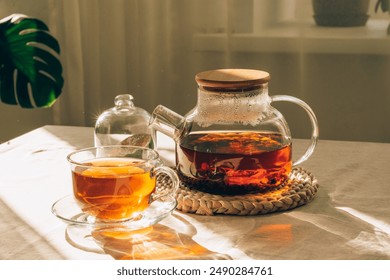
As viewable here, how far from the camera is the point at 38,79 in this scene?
130cm

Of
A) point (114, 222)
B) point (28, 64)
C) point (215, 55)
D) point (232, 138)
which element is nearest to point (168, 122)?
point (232, 138)

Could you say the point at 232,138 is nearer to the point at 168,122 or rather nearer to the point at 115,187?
the point at 168,122

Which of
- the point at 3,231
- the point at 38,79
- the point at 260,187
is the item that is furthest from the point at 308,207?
the point at 38,79

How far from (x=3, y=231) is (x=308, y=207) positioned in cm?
44

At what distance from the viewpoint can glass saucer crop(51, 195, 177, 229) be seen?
34.3 inches

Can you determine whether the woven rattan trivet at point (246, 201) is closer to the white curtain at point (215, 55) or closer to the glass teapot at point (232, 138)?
the glass teapot at point (232, 138)

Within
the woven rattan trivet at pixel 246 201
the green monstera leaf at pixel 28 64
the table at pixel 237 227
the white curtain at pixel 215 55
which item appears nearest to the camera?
the table at pixel 237 227

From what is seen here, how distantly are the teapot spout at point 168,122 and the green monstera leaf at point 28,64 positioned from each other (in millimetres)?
279

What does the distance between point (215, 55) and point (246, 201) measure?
5.57ft

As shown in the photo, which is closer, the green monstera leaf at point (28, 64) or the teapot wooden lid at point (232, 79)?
the teapot wooden lid at point (232, 79)

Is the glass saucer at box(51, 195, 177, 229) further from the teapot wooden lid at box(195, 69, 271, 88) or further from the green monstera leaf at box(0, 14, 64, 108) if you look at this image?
the green monstera leaf at box(0, 14, 64, 108)

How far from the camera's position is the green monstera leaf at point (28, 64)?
125 centimetres

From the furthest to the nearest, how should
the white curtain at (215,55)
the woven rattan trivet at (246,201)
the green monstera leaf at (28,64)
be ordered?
the white curtain at (215,55), the green monstera leaf at (28,64), the woven rattan trivet at (246,201)

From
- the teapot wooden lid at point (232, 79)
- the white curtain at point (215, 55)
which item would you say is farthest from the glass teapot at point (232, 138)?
the white curtain at point (215, 55)
